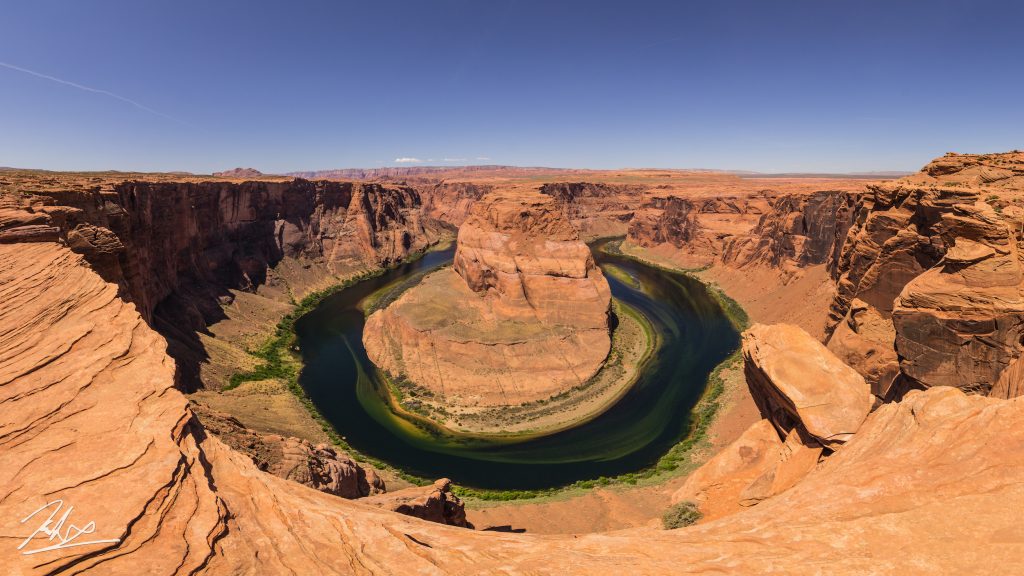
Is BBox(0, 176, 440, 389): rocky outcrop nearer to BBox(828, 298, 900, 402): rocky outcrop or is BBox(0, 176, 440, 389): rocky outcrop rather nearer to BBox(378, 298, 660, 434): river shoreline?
BBox(378, 298, 660, 434): river shoreline

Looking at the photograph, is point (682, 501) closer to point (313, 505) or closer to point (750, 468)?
point (750, 468)

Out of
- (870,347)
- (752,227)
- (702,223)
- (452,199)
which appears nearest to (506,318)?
(870,347)

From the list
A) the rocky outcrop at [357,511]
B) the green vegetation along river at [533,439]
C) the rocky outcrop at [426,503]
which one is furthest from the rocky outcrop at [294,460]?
the green vegetation along river at [533,439]

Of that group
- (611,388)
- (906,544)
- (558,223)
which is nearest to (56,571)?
(906,544)
